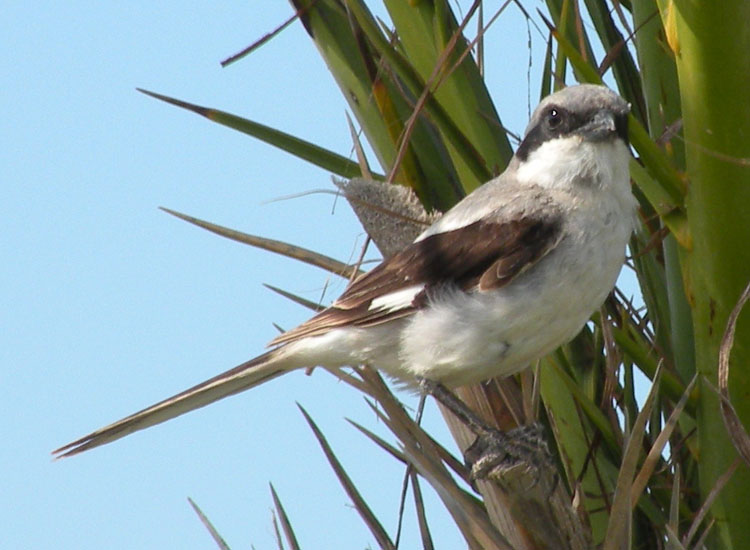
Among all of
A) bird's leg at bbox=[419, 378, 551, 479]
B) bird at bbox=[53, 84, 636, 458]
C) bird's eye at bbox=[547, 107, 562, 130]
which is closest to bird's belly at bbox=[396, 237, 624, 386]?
bird at bbox=[53, 84, 636, 458]

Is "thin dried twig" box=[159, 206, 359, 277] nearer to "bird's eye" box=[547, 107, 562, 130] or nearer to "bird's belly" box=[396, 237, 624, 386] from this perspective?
"bird's belly" box=[396, 237, 624, 386]

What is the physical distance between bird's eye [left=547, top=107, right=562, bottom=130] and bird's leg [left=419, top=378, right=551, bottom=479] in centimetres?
79

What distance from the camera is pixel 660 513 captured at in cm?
223

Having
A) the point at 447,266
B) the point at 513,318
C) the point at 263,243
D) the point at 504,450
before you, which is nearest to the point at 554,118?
the point at 447,266

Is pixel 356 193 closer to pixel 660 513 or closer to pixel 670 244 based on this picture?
pixel 670 244

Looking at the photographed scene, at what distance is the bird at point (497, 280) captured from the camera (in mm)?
2404

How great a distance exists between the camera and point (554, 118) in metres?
2.69

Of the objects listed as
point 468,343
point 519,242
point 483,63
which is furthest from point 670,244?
point 483,63

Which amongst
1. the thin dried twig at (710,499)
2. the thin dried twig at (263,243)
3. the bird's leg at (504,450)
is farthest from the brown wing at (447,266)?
the thin dried twig at (710,499)

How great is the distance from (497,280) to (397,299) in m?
0.27

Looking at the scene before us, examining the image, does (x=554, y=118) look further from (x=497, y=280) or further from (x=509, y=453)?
(x=509, y=453)

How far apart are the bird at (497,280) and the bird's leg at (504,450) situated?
209mm

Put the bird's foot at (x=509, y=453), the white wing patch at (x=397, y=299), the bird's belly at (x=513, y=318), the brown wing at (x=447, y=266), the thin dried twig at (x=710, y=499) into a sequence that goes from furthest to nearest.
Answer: the white wing patch at (x=397, y=299) < the brown wing at (x=447, y=266) < the bird's belly at (x=513, y=318) < the bird's foot at (x=509, y=453) < the thin dried twig at (x=710, y=499)

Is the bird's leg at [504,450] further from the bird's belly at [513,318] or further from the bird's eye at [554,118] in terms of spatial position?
the bird's eye at [554,118]
